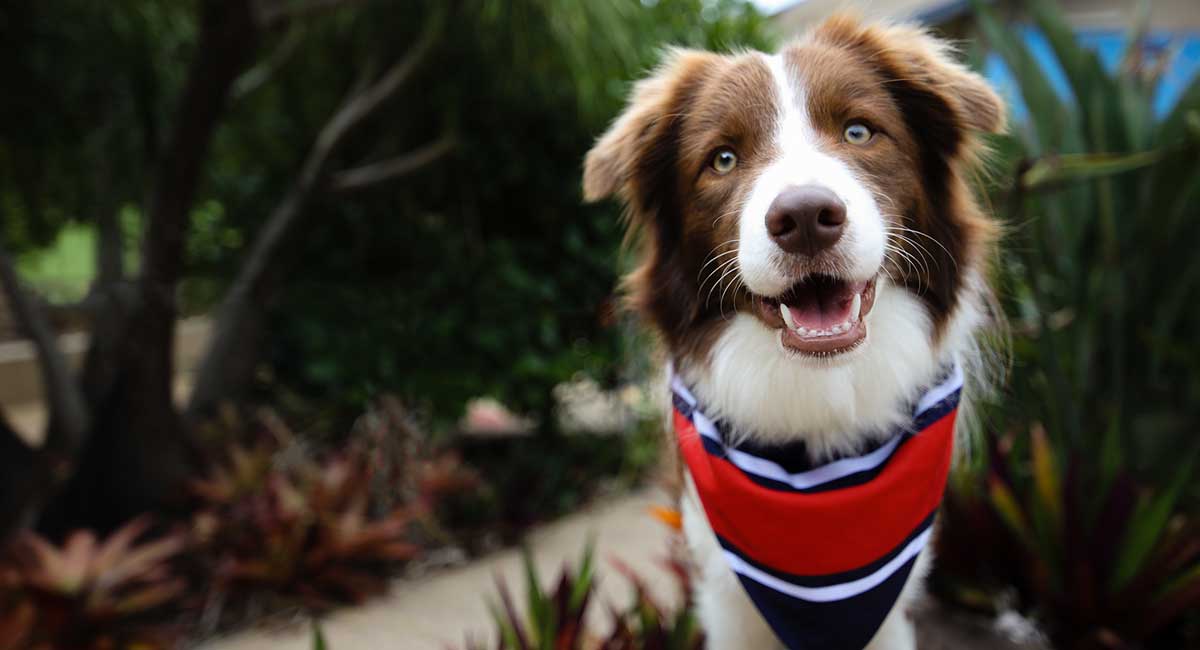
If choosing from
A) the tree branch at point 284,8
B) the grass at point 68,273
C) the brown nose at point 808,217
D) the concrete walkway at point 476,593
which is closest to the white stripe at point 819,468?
the brown nose at point 808,217

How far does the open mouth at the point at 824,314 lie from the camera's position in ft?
4.79

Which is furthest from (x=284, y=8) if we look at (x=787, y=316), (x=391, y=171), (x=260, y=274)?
(x=787, y=316)

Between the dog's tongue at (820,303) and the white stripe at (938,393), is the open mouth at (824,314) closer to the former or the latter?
the dog's tongue at (820,303)

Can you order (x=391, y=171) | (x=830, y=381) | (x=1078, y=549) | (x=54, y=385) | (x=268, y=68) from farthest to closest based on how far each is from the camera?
(x=268, y=68) → (x=391, y=171) → (x=54, y=385) → (x=1078, y=549) → (x=830, y=381)

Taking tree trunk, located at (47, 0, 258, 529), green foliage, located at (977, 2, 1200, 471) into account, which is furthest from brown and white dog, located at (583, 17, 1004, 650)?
tree trunk, located at (47, 0, 258, 529)

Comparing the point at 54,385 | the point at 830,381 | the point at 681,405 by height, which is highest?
the point at 830,381

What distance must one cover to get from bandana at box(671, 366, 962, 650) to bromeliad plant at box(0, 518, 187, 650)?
2.19 metres

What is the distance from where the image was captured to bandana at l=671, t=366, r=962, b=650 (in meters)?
1.68

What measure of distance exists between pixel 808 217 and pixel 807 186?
0.06 metres

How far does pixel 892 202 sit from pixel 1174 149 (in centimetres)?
184

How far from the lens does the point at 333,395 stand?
4297 millimetres

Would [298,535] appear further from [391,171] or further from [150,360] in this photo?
[391,171]

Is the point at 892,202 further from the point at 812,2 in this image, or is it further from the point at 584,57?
the point at 812,2

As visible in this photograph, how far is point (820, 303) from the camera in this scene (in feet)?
4.96
